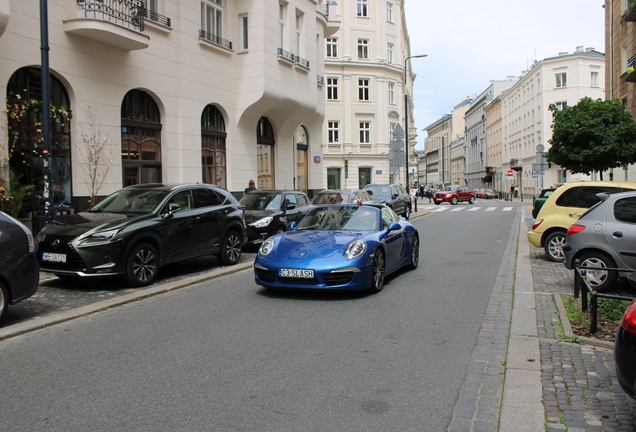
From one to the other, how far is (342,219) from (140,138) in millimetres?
10369

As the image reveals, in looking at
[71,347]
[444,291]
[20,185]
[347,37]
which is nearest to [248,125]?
[20,185]

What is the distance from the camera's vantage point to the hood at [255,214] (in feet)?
46.5

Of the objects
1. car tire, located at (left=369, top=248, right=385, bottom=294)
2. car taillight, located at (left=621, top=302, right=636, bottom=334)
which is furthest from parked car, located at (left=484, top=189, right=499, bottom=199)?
car taillight, located at (left=621, top=302, right=636, bottom=334)

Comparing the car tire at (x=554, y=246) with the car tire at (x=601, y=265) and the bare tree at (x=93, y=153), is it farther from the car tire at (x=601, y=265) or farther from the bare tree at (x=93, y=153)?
the bare tree at (x=93, y=153)

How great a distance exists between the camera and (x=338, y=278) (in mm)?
7871

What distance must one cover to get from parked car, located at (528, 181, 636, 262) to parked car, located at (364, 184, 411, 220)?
13.4m

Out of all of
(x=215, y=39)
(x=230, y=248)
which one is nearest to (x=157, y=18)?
(x=215, y=39)

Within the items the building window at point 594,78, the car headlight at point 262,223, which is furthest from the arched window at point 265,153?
the building window at point 594,78

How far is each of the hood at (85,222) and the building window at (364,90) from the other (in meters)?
42.4

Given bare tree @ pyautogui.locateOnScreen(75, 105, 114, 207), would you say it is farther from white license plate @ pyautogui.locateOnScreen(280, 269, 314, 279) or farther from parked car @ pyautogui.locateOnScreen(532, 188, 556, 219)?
parked car @ pyautogui.locateOnScreen(532, 188, 556, 219)

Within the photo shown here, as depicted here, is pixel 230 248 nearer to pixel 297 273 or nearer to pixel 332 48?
pixel 297 273

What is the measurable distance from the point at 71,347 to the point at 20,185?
9018 mm

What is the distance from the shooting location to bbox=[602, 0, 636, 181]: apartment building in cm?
2511

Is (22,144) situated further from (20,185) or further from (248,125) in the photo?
(248,125)
